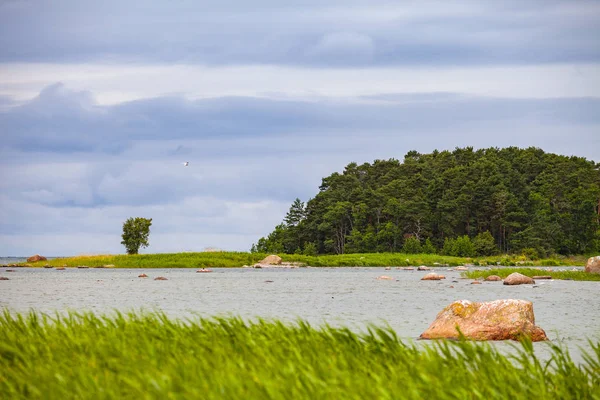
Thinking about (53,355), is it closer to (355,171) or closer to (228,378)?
(228,378)

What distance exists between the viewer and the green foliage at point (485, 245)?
123812mm

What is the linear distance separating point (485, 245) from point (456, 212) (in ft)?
32.3

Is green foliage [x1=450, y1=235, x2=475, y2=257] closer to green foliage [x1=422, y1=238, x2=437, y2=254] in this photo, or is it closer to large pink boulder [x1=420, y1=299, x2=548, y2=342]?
green foliage [x1=422, y1=238, x2=437, y2=254]

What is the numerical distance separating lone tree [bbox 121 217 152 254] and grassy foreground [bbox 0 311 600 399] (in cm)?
8928

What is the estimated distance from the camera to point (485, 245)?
407ft

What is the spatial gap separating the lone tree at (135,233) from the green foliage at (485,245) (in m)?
55.5

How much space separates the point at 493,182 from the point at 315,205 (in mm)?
33635

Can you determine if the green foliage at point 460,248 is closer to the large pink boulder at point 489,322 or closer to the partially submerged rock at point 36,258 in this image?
the partially submerged rock at point 36,258

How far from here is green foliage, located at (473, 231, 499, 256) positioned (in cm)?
12381

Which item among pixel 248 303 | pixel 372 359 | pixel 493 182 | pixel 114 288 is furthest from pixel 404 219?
pixel 372 359

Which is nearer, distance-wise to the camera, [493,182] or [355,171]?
[493,182]

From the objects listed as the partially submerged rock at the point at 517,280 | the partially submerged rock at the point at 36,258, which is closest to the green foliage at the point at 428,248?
the partially submerged rock at the point at 36,258

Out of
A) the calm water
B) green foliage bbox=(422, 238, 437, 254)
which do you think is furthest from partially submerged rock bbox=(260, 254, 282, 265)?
the calm water

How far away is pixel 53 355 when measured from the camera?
11008mm
